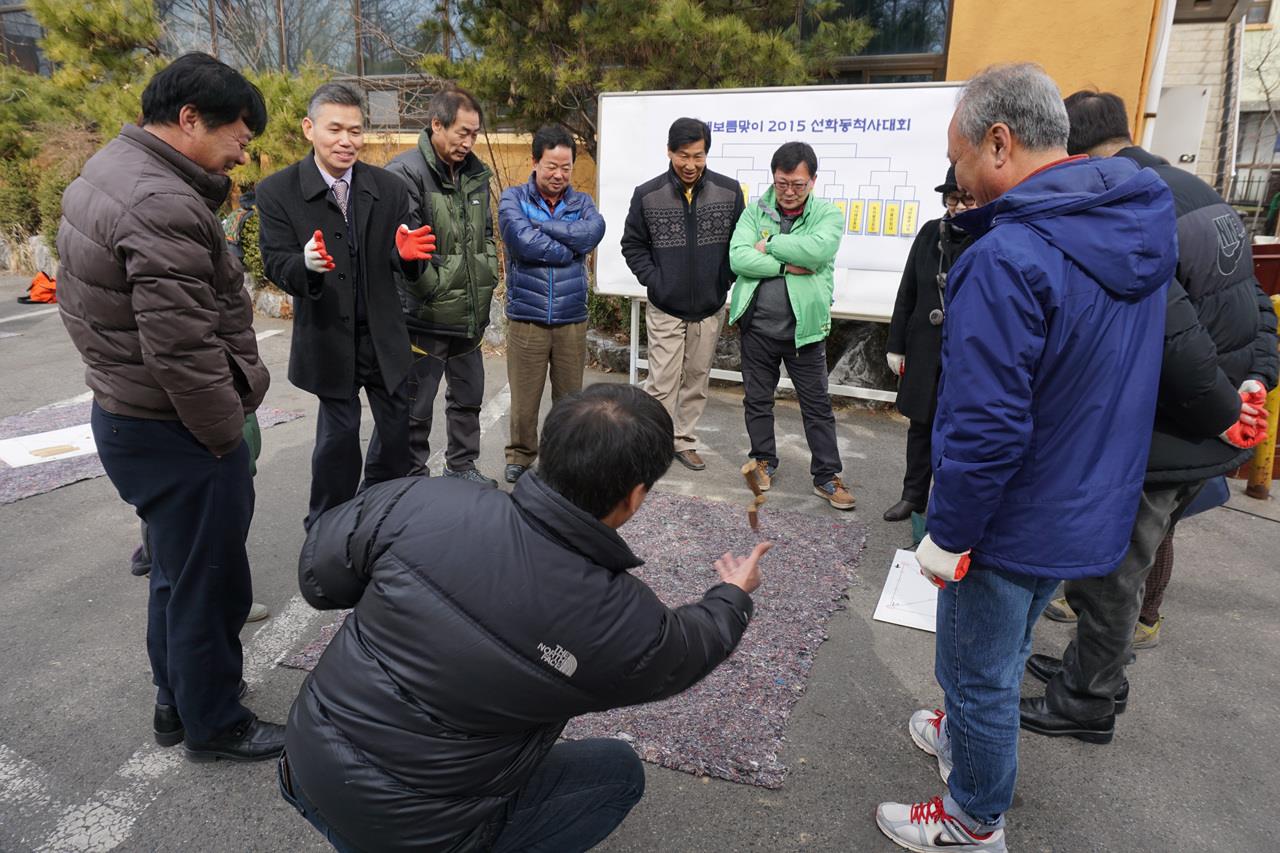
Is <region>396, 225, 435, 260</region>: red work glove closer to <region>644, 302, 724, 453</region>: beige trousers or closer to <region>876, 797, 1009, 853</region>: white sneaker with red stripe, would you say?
<region>644, 302, 724, 453</region>: beige trousers

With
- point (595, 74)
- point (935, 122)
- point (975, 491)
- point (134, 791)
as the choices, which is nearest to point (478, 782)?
point (975, 491)

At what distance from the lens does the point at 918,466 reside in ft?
13.8

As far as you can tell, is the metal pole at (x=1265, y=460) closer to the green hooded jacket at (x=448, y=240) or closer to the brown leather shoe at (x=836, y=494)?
the brown leather shoe at (x=836, y=494)

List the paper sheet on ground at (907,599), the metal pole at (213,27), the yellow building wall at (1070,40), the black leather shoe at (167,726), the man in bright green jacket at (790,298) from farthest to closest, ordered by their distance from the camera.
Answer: the metal pole at (213,27) → the yellow building wall at (1070,40) → the man in bright green jacket at (790,298) → the paper sheet on ground at (907,599) → the black leather shoe at (167,726)

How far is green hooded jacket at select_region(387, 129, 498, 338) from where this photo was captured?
398 centimetres

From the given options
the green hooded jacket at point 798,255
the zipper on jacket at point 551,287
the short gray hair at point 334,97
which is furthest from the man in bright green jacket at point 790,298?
the short gray hair at point 334,97

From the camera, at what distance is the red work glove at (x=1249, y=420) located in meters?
2.40

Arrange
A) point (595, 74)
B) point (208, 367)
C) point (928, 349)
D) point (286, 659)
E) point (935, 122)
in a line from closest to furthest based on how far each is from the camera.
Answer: point (208, 367) → point (286, 659) → point (928, 349) → point (935, 122) → point (595, 74)

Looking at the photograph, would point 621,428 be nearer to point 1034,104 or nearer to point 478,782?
point 478,782

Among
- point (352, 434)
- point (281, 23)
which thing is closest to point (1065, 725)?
point (352, 434)

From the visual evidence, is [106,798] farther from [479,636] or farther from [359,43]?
[359,43]

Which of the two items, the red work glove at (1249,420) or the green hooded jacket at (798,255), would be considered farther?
the green hooded jacket at (798,255)

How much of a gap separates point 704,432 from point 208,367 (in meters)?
3.88

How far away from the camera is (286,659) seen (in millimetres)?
3004
